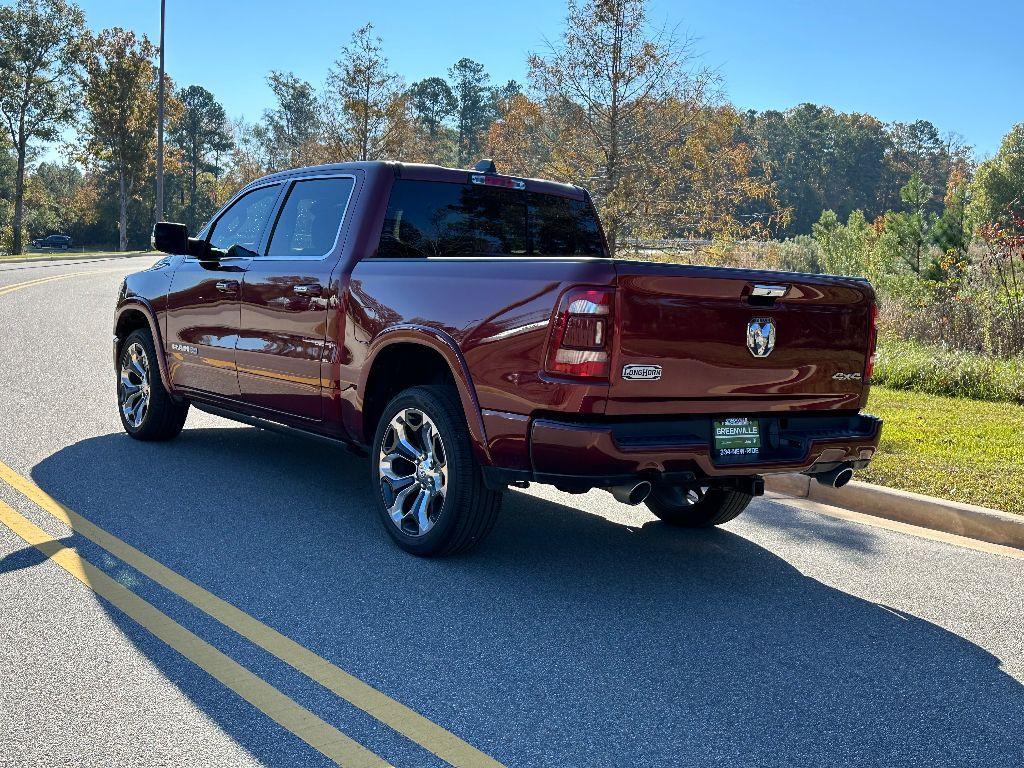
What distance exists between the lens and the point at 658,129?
16859 mm

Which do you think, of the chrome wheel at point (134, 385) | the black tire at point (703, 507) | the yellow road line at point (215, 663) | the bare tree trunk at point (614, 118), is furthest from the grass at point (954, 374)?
the yellow road line at point (215, 663)

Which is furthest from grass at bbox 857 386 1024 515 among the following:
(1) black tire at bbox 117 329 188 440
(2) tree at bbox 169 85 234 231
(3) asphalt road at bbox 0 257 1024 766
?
(2) tree at bbox 169 85 234 231

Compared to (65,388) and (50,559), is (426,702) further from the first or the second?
(65,388)

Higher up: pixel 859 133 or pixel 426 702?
pixel 859 133

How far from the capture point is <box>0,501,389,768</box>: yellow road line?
3.32m

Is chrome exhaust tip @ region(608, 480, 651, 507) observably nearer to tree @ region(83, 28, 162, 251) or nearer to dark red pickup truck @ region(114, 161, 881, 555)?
dark red pickup truck @ region(114, 161, 881, 555)

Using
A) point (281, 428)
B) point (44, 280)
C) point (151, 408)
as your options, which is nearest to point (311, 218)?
point (281, 428)

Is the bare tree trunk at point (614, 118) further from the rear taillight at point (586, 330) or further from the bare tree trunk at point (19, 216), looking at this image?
the bare tree trunk at point (19, 216)

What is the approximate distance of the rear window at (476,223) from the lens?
6.20 m

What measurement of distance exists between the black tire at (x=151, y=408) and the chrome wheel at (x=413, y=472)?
9.83 ft

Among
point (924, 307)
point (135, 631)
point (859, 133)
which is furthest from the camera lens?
point (859, 133)

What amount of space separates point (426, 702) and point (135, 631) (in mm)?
1321

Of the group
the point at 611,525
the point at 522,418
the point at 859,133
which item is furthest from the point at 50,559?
the point at 859,133

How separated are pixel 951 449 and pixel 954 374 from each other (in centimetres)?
398
